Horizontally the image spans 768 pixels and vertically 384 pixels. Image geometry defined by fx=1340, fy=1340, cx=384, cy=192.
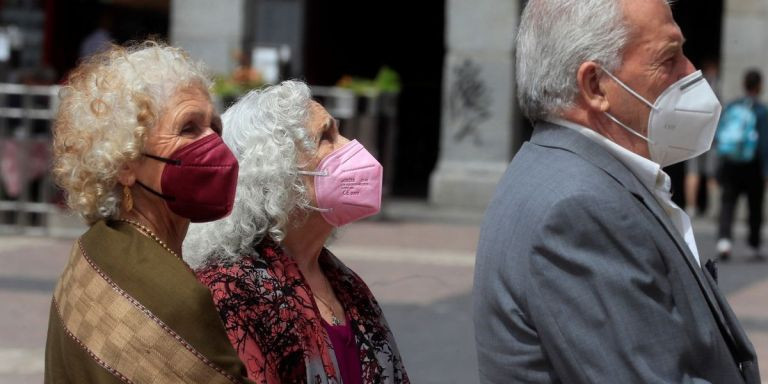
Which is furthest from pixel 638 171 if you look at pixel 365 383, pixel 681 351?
pixel 365 383

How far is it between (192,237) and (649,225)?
1201 mm

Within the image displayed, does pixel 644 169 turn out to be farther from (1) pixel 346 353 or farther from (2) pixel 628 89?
(1) pixel 346 353

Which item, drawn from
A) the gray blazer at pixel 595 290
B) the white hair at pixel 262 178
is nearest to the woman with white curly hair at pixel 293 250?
the white hair at pixel 262 178

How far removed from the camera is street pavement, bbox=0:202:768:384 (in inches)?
280

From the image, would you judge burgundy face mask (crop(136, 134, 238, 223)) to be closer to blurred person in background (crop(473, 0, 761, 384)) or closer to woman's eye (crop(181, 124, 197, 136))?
woman's eye (crop(181, 124, 197, 136))

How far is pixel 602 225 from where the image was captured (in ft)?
8.30

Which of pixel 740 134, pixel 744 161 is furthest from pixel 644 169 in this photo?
pixel 744 161

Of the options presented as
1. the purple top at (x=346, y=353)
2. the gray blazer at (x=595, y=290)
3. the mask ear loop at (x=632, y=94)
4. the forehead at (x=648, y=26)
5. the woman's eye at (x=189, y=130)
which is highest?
the forehead at (x=648, y=26)

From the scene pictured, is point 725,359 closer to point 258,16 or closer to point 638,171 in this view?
point 638,171

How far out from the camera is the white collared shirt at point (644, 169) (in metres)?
2.71

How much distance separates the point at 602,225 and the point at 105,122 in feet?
3.35

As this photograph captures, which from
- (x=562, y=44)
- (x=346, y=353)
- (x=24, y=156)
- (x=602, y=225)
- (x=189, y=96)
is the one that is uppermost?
(x=562, y=44)

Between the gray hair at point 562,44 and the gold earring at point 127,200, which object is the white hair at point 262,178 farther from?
the gray hair at point 562,44

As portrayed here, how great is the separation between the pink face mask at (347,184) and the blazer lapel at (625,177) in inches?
26.0
